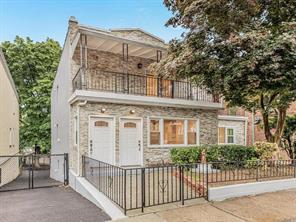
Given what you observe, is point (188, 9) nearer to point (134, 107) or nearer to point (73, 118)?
point (134, 107)

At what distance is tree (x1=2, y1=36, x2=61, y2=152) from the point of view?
23.6 meters

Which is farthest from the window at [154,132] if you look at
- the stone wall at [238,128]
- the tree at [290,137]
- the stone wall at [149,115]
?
the tree at [290,137]

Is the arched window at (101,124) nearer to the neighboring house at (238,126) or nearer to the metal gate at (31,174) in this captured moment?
the metal gate at (31,174)

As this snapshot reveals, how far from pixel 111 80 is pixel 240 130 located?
10.1 meters

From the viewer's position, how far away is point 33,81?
2503 centimetres

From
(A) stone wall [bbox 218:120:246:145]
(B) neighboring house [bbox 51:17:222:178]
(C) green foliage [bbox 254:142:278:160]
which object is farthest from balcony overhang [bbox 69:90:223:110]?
(A) stone wall [bbox 218:120:246:145]

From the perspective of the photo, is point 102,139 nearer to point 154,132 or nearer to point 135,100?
point 135,100

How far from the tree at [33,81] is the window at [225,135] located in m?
15.2

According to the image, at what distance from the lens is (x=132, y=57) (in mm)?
13672

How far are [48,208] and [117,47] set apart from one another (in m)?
7.73

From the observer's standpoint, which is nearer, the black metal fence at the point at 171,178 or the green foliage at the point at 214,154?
the black metal fence at the point at 171,178

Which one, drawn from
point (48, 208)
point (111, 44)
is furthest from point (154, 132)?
point (48, 208)

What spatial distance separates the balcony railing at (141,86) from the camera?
469 inches

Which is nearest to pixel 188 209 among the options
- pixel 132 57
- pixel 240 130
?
pixel 132 57
